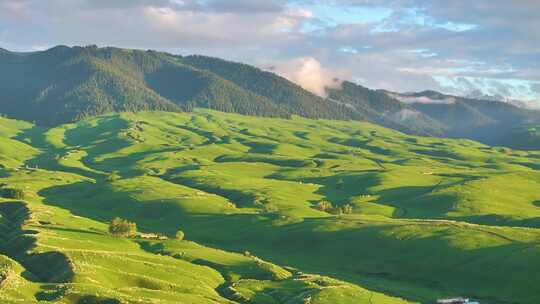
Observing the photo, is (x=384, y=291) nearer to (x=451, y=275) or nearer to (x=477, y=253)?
(x=451, y=275)

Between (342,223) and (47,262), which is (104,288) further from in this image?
(342,223)

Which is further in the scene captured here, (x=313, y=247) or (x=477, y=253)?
(x=313, y=247)

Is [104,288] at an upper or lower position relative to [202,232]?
upper

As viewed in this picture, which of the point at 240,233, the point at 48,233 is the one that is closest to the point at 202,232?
the point at 240,233

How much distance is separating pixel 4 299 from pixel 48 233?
53.8m

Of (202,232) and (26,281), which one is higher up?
(26,281)

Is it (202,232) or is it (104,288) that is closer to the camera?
(104,288)

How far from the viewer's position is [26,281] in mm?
86250

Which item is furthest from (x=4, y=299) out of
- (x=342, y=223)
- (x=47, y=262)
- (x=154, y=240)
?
(x=342, y=223)

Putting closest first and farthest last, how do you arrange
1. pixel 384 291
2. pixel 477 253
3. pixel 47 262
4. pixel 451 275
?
pixel 47 262, pixel 384 291, pixel 451 275, pixel 477 253

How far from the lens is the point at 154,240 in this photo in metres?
137

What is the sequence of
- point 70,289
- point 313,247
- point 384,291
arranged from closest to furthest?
point 70,289, point 384,291, point 313,247

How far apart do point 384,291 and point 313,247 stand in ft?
140

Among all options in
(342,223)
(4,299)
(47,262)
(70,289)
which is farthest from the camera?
(342,223)
